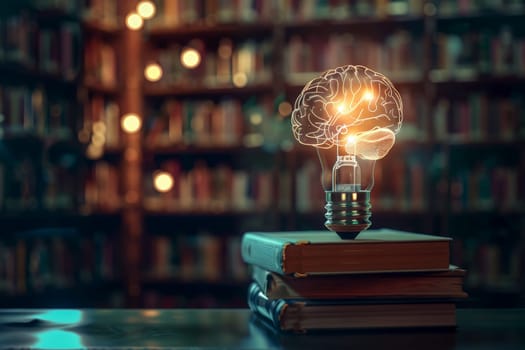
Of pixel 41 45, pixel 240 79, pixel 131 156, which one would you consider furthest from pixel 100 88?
pixel 240 79

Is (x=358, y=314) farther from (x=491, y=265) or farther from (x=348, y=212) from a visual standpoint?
(x=491, y=265)

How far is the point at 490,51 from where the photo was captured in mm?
3590

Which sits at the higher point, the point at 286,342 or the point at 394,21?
the point at 394,21

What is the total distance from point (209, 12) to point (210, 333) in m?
2.99

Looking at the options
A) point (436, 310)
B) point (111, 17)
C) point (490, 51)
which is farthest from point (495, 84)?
point (436, 310)

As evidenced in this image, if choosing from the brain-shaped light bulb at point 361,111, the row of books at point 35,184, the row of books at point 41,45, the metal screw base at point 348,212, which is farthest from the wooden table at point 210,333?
the row of books at point 41,45

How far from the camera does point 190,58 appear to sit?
Result: 388 cm

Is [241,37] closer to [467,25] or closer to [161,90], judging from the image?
[161,90]

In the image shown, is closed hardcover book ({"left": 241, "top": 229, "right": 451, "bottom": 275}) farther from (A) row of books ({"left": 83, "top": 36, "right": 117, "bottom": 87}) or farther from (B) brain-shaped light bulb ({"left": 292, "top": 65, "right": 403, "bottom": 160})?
(A) row of books ({"left": 83, "top": 36, "right": 117, "bottom": 87})

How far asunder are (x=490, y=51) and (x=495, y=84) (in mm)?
210

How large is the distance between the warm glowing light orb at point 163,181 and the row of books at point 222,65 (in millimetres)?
460

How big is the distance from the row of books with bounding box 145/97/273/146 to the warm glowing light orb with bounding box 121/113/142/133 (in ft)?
→ 0.23

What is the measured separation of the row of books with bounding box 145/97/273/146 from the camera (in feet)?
12.5

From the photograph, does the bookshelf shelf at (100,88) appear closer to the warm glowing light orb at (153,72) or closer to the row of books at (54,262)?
the warm glowing light orb at (153,72)
